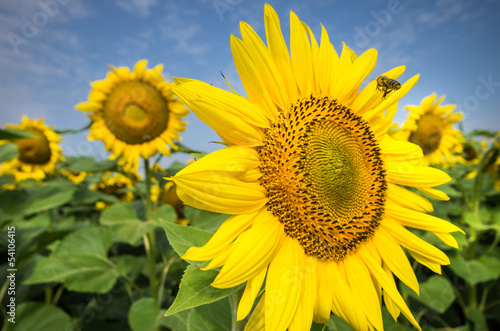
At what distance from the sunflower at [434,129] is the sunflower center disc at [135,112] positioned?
11.5 ft

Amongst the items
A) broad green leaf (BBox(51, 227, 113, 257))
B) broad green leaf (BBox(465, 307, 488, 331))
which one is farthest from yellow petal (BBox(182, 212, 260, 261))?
broad green leaf (BBox(465, 307, 488, 331))

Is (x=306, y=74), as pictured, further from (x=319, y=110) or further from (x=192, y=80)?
(x=192, y=80)

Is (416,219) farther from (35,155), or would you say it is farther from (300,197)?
(35,155)

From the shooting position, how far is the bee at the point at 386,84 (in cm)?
142

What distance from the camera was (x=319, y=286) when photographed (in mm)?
1185

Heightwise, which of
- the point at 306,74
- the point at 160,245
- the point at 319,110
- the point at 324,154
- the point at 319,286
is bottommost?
the point at 160,245

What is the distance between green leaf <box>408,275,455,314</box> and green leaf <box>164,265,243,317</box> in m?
2.57

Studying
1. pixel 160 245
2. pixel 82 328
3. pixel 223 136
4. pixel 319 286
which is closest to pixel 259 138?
pixel 223 136

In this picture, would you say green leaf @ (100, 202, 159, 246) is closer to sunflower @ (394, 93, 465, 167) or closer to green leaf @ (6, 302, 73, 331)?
green leaf @ (6, 302, 73, 331)

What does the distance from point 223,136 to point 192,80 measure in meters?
0.22

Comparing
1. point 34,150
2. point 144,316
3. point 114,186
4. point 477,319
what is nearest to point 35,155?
point 34,150

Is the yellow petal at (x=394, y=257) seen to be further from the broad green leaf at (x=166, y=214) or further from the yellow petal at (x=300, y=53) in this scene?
the broad green leaf at (x=166, y=214)

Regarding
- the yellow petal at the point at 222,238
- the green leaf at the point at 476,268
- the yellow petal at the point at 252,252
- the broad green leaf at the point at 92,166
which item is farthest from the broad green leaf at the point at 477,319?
the broad green leaf at the point at 92,166

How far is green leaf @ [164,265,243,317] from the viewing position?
0.96 meters
